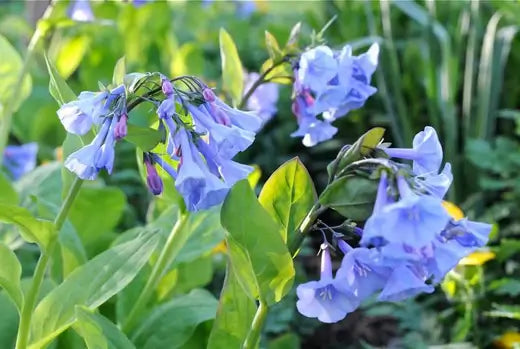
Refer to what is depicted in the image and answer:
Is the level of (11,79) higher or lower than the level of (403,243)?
lower

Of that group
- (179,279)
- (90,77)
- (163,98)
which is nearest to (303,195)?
(163,98)

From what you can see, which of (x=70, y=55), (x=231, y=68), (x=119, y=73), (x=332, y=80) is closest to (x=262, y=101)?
(x=231, y=68)

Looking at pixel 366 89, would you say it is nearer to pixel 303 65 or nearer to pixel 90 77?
pixel 303 65

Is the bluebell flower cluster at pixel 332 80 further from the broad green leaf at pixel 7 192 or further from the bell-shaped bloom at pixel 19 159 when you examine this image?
the bell-shaped bloom at pixel 19 159

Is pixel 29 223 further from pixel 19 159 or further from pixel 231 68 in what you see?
pixel 19 159

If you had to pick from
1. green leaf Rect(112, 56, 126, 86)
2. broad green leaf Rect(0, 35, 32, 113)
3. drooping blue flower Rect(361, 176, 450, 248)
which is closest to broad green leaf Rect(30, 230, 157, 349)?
green leaf Rect(112, 56, 126, 86)

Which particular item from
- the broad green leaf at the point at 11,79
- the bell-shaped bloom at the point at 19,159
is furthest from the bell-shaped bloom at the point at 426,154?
the bell-shaped bloom at the point at 19,159

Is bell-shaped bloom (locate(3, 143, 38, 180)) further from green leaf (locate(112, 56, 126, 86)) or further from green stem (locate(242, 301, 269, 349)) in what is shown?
green stem (locate(242, 301, 269, 349))
